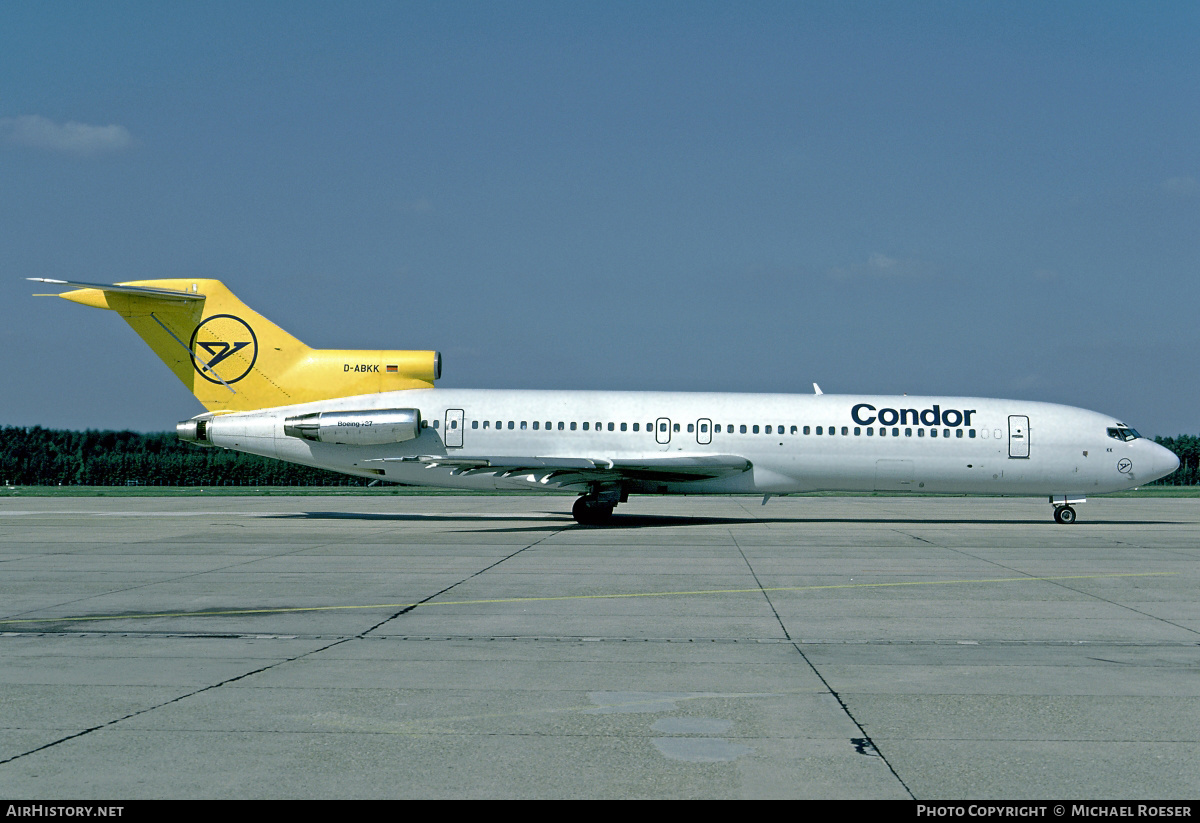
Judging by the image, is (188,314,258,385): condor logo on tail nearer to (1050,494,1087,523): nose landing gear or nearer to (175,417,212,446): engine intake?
(175,417,212,446): engine intake

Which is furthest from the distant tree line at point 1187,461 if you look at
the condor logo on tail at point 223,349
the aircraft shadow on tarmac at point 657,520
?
the condor logo on tail at point 223,349

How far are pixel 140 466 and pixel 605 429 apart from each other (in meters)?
41.4

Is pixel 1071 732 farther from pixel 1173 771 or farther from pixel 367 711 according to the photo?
pixel 367 711

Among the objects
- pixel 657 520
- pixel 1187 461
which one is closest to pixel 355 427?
pixel 657 520

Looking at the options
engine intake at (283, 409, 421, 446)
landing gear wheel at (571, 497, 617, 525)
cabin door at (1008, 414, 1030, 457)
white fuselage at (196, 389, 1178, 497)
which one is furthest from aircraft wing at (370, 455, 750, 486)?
cabin door at (1008, 414, 1030, 457)

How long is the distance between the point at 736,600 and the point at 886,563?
5.43m

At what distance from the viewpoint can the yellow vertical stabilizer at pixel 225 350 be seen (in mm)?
27641

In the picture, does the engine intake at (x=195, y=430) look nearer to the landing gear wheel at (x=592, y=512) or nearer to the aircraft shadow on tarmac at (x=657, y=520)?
the aircraft shadow on tarmac at (x=657, y=520)

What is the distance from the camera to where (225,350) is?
1088 inches

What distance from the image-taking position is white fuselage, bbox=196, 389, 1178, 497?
26812mm

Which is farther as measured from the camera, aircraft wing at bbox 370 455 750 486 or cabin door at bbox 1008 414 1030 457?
cabin door at bbox 1008 414 1030 457

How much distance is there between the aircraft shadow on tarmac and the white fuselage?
3.32 feet

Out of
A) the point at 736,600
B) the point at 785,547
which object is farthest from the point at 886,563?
the point at 736,600

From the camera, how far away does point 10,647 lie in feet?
30.8
